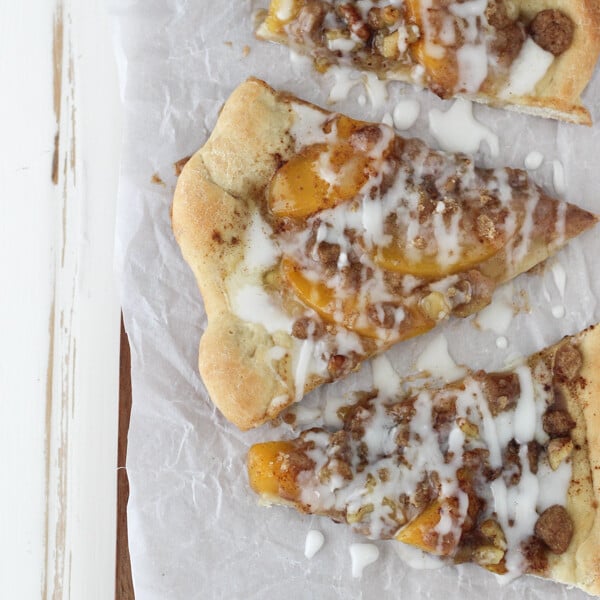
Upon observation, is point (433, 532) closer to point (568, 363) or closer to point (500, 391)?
point (500, 391)

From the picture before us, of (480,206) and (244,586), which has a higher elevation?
(480,206)

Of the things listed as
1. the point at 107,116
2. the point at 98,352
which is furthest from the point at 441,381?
the point at 107,116

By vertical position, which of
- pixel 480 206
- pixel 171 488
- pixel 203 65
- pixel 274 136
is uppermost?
pixel 203 65

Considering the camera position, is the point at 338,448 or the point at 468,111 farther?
the point at 468,111

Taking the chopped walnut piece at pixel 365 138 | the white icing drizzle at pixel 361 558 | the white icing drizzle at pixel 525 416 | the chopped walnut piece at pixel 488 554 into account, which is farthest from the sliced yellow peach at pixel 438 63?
the white icing drizzle at pixel 361 558

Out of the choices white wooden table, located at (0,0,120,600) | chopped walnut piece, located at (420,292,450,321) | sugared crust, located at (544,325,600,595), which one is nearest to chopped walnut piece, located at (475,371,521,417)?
sugared crust, located at (544,325,600,595)

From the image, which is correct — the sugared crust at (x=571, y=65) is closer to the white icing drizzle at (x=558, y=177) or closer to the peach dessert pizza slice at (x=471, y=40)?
the peach dessert pizza slice at (x=471, y=40)

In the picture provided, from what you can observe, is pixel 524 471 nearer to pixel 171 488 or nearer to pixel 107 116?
pixel 171 488

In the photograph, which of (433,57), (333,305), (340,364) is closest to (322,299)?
(333,305)
